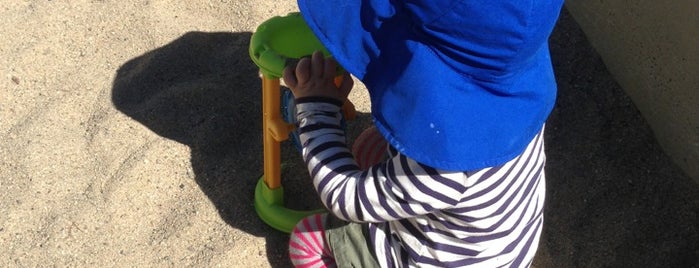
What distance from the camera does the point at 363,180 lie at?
5.33 feet

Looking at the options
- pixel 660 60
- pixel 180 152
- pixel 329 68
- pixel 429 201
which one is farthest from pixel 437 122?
pixel 660 60

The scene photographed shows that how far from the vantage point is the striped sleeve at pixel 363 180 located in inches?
60.0

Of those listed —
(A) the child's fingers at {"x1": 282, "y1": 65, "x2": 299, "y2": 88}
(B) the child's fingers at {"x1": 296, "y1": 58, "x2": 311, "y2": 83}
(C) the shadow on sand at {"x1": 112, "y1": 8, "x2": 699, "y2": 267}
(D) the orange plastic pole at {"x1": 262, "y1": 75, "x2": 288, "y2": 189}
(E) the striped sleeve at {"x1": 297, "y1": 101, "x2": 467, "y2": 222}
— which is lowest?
(C) the shadow on sand at {"x1": 112, "y1": 8, "x2": 699, "y2": 267}

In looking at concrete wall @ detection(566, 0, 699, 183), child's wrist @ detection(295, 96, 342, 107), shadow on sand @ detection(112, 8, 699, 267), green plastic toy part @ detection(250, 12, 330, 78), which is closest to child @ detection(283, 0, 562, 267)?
child's wrist @ detection(295, 96, 342, 107)

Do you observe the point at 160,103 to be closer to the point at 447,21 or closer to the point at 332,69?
the point at 332,69

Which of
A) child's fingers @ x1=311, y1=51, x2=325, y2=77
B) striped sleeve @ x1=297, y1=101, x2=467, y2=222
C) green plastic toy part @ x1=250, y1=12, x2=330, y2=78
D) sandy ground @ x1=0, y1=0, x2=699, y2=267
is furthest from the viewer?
sandy ground @ x1=0, y1=0, x2=699, y2=267

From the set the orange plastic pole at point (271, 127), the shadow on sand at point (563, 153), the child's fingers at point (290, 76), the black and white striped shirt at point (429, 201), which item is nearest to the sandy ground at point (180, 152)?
the shadow on sand at point (563, 153)

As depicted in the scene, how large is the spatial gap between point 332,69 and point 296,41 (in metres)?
0.19

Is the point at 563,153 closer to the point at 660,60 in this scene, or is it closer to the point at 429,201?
the point at 660,60

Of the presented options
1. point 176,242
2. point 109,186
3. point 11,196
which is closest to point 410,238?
point 176,242

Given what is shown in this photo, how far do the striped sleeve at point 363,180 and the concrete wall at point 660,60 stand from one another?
0.89 metres

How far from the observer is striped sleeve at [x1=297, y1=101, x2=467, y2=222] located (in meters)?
1.52

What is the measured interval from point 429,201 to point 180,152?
852mm

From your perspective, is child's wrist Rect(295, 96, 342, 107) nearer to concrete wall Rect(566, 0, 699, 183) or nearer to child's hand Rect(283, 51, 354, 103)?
child's hand Rect(283, 51, 354, 103)
